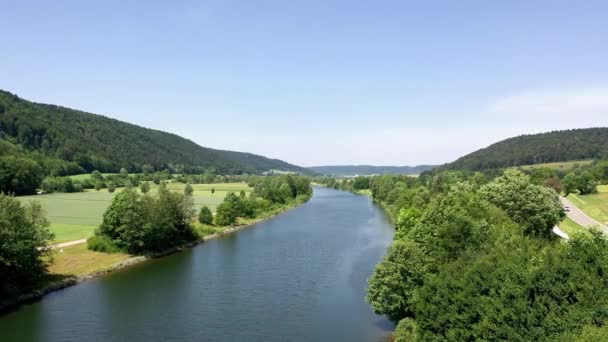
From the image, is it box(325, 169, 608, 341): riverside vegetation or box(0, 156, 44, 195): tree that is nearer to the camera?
box(325, 169, 608, 341): riverside vegetation

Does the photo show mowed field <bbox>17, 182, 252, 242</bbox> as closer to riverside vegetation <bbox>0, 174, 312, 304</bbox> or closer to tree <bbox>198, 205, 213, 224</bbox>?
riverside vegetation <bbox>0, 174, 312, 304</bbox>

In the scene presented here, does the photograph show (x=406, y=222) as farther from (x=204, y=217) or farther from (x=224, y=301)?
(x=204, y=217)

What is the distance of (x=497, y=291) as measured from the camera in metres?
19.3

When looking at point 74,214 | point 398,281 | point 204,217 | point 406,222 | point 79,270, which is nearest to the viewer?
point 398,281

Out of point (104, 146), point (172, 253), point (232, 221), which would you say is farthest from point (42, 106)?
point (172, 253)

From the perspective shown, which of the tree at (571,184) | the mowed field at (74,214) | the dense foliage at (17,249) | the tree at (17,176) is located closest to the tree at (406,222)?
the dense foliage at (17,249)

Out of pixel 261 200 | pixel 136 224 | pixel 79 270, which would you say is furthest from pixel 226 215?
pixel 79 270

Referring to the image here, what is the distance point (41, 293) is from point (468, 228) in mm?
33713

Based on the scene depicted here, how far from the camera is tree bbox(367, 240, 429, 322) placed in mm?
25500

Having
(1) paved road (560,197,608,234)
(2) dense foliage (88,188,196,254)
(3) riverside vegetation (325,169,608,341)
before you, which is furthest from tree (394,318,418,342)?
(1) paved road (560,197,608,234)

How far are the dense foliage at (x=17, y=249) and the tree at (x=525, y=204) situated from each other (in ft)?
136

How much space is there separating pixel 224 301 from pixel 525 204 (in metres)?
28.6

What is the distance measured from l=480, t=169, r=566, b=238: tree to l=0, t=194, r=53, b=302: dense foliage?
4136cm

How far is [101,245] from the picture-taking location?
48469 mm
